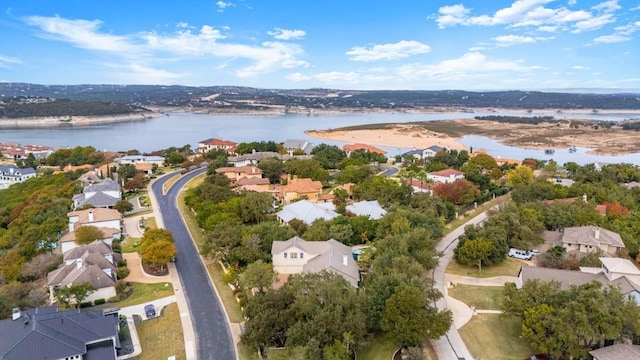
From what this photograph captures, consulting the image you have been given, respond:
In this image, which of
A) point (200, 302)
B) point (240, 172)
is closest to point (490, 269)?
point (200, 302)

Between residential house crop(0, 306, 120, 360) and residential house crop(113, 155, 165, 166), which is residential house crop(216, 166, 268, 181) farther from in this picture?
residential house crop(0, 306, 120, 360)

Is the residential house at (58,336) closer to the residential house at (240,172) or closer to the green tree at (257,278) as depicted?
the green tree at (257,278)

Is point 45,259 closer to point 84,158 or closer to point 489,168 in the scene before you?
point 84,158

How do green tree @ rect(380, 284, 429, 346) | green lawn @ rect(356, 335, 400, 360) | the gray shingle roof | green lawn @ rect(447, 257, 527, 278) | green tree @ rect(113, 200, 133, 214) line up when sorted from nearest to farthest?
green tree @ rect(380, 284, 429, 346), green lawn @ rect(356, 335, 400, 360), green lawn @ rect(447, 257, 527, 278), the gray shingle roof, green tree @ rect(113, 200, 133, 214)

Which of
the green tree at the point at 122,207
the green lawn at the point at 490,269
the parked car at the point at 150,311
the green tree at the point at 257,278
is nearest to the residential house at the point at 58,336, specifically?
the parked car at the point at 150,311

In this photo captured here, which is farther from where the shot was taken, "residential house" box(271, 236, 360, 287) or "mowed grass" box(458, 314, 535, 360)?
"residential house" box(271, 236, 360, 287)

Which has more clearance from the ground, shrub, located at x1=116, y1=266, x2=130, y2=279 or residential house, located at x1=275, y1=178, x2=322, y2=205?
residential house, located at x1=275, y1=178, x2=322, y2=205

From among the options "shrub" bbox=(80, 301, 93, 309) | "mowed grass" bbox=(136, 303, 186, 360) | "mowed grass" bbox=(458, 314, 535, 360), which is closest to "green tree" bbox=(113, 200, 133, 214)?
"shrub" bbox=(80, 301, 93, 309)
